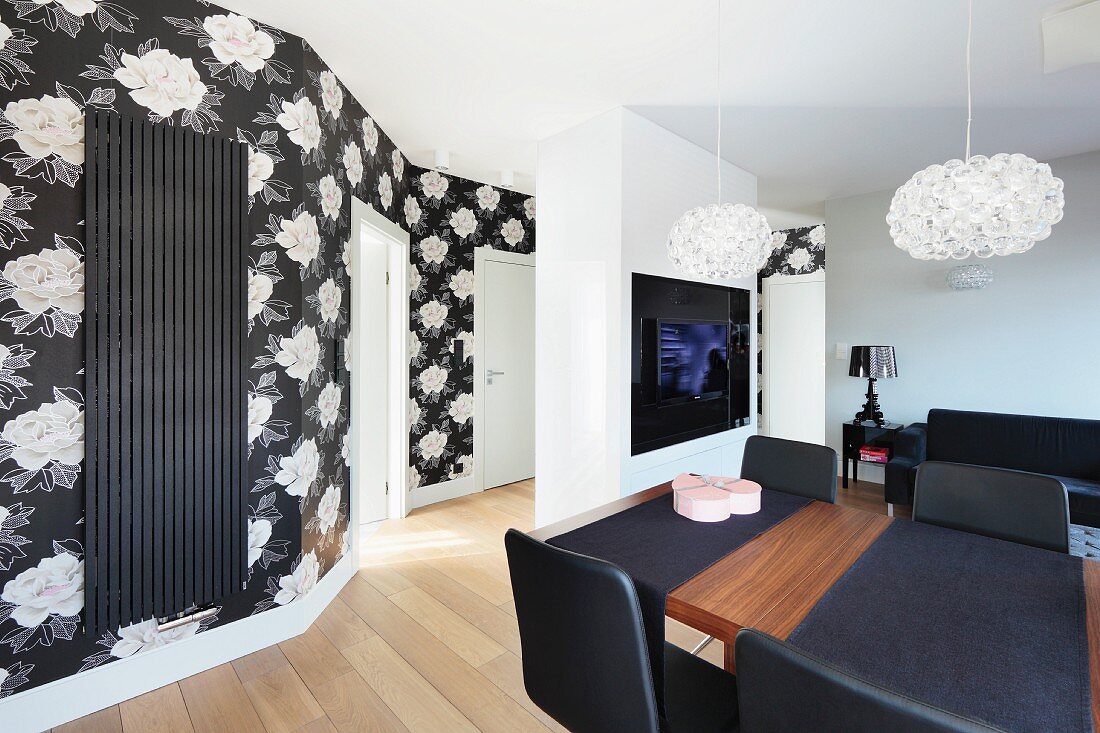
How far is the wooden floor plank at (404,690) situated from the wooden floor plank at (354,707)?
0.03 m

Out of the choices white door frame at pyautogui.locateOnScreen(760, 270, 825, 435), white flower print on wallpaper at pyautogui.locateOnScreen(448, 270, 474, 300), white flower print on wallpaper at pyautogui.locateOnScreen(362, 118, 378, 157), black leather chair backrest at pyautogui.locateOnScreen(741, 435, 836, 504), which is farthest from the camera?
white door frame at pyautogui.locateOnScreen(760, 270, 825, 435)

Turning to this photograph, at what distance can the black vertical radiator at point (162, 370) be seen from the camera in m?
1.85

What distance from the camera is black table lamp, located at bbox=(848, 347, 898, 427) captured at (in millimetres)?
4367

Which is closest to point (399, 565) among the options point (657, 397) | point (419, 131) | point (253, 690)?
point (253, 690)

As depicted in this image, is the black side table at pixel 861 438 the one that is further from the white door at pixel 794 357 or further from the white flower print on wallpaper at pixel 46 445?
the white flower print on wallpaper at pixel 46 445

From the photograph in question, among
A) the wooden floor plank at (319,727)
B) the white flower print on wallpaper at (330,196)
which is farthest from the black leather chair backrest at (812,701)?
the white flower print on wallpaper at (330,196)

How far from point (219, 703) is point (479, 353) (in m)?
2.94

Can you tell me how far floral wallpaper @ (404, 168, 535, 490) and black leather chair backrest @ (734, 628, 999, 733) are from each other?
3473 millimetres

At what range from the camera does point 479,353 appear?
4469 mm

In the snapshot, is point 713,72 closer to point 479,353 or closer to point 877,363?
point 479,353

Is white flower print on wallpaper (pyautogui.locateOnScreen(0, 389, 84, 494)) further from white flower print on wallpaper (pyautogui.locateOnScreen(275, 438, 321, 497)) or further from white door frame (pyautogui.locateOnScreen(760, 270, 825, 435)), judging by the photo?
white door frame (pyautogui.locateOnScreen(760, 270, 825, 435))

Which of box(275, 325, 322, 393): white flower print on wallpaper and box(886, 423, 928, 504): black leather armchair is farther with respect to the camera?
box(886, 423, 928, 504): black leather armchair

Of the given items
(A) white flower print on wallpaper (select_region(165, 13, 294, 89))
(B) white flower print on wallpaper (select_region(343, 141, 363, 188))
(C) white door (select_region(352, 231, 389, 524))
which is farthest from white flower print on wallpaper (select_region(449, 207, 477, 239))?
(A) white flower print on wallpaper (select_region(165, 13, 294, 89))

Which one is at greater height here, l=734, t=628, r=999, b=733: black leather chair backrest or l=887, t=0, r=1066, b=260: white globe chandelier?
l=887, t=0, r=1066, b=260: white globe chandelier
